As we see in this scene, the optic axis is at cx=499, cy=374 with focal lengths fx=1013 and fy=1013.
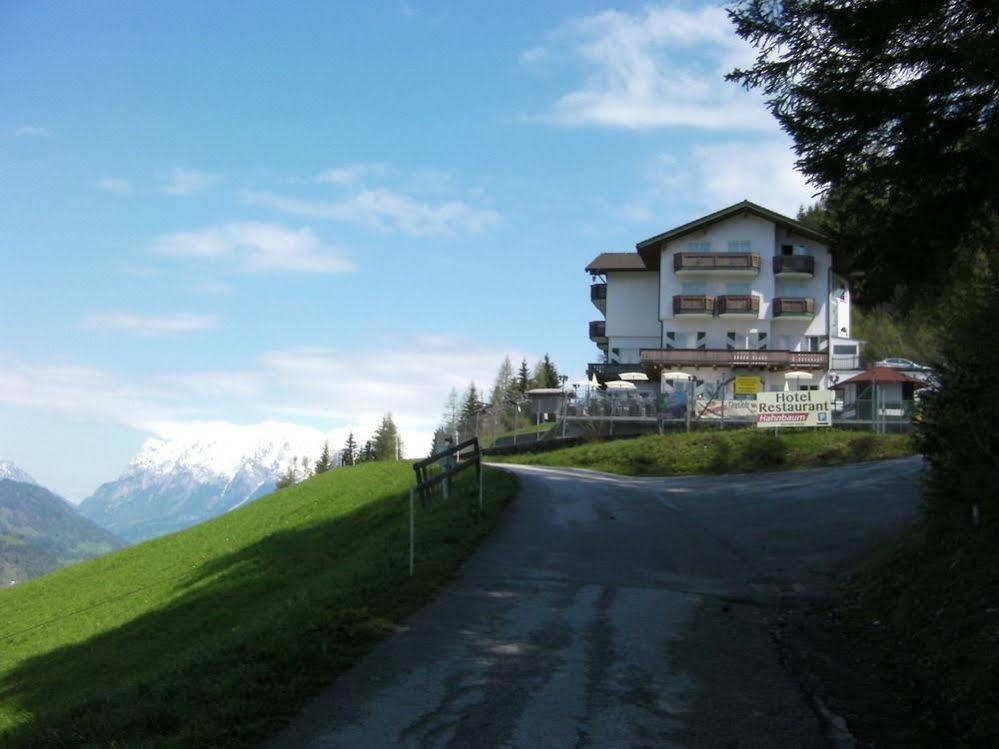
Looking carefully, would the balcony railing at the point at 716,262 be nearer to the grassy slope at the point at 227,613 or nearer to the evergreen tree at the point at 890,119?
the grassy slope at the point at 227,613

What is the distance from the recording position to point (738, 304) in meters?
63.4

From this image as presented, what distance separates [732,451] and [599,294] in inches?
1626

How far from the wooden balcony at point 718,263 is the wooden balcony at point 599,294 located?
883 centimetres

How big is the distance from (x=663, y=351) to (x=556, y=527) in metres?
48.8

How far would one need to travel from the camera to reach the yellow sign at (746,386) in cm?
4128

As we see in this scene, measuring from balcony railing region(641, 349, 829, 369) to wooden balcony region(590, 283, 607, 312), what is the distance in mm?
9007

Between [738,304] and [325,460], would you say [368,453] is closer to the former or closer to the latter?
[325,460]

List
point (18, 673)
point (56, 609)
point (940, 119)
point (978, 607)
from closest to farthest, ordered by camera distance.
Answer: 1. point (978, 607)
2. point (940, 119)
3. point (18, 673)
4. point (56, 609)

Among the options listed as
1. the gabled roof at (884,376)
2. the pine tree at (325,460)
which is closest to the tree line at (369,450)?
the pine tree at (325,460)

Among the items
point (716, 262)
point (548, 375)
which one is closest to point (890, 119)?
point (716, 262)

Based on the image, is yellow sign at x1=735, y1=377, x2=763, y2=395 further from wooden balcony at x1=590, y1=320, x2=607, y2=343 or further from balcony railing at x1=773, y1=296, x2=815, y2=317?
wooden balcony at x1=590, y1=320, x2=607, y2=343

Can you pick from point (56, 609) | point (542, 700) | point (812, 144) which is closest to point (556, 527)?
point (812, 144)

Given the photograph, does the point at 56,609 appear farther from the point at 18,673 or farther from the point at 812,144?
the point at 812,144

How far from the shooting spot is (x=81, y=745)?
267 inches
